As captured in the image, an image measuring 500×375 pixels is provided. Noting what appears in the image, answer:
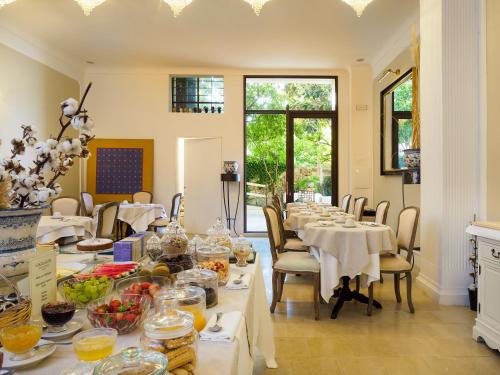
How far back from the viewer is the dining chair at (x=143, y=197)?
797 centimetres

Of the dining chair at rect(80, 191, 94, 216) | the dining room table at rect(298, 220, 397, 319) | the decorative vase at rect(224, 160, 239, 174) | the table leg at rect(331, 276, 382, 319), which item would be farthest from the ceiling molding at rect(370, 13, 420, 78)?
the dining chair at rect(80, 191, 94, 216)

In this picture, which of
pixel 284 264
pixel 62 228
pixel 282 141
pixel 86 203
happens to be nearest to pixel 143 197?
pixel 86 203

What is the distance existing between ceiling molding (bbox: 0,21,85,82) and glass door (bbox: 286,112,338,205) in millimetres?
4967

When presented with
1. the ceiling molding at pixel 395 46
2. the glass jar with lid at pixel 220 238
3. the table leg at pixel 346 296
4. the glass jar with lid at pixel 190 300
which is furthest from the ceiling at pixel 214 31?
the glass jar with lid at pixel 190 300

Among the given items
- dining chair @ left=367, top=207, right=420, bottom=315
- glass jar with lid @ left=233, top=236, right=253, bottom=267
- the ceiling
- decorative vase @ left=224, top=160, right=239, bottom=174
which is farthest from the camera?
decorative vase @ left=224, top=160, right=239, bottom=174

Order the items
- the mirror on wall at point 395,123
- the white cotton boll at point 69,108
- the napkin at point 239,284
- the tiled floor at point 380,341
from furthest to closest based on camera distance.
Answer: the mirror on wall at point 395,123
the tiled floor at point 380,341
the napkin at point 239,284
the white cotton boll at point 69,108

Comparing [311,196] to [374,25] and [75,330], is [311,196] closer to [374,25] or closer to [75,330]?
[374,25]

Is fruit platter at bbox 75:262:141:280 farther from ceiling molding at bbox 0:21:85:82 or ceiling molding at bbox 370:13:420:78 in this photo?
ceiling molding at bbox 0:21:85:82

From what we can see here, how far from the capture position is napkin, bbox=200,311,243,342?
3.53 ft

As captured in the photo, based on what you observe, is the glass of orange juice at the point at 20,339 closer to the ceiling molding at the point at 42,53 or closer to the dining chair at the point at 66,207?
the dining chair at the point at 66,207

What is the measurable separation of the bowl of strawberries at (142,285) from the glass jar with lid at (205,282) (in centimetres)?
6

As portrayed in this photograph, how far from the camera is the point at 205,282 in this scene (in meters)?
1.34

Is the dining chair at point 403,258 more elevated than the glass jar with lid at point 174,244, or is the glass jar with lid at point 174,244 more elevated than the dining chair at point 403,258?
the glass jar with lid at point 174,244

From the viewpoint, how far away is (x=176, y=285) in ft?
4.31
